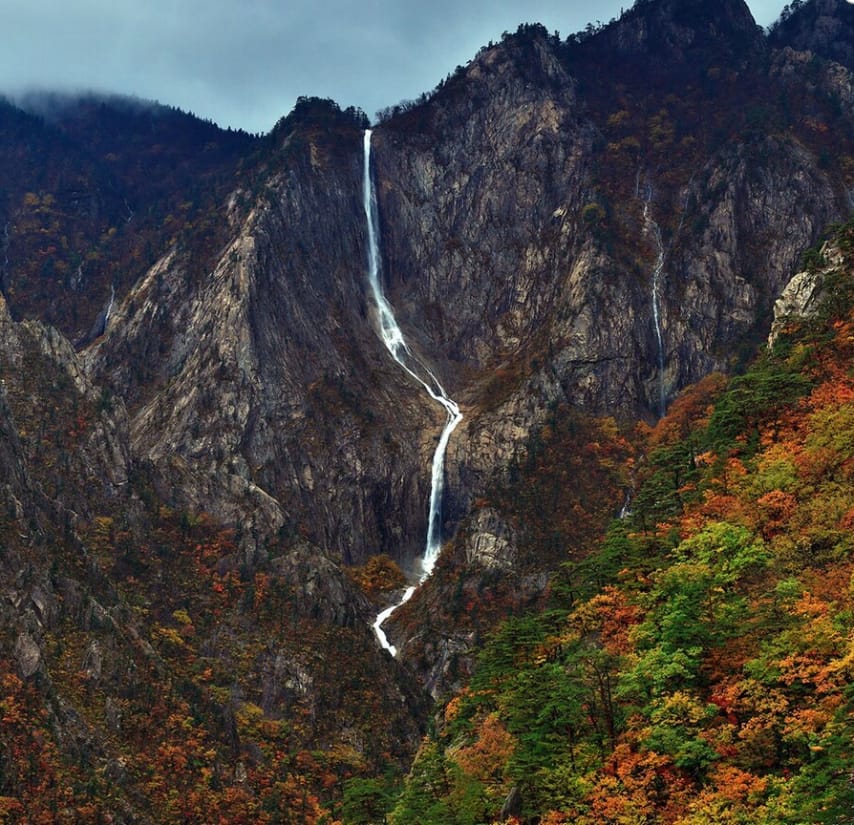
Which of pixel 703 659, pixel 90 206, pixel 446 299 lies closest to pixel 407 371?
pixel 446 299

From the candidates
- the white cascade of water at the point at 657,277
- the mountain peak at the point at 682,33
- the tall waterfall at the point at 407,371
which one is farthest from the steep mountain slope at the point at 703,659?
the mountain peak at the point at 682,33

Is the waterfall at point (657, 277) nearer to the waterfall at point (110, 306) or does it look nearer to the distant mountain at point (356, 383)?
the distant mountain at point (356, 383)

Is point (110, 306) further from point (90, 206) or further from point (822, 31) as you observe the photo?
point (822, 31)

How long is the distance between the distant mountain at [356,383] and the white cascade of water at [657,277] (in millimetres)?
329

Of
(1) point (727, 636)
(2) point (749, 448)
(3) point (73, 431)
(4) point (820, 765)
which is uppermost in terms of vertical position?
(3) point (73, 431)

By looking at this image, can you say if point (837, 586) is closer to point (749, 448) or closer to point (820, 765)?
point (820, 765)

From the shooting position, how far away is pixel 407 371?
135500mm

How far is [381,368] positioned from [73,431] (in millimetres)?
48484

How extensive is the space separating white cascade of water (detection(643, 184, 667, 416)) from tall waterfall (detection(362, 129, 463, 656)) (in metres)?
24.5

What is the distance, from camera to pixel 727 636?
35.6 m

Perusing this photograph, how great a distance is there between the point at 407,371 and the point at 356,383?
861 cm

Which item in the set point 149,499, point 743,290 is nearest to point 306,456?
point 149,499

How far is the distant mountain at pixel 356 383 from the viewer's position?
6512cm

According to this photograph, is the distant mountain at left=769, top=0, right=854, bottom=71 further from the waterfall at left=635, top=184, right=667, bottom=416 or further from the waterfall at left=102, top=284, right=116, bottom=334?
the waterfall at left=102, top=284, right=116, bottom=334
